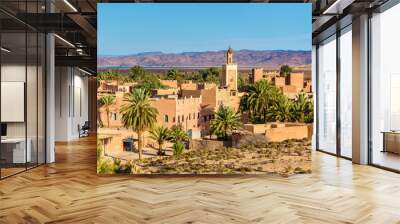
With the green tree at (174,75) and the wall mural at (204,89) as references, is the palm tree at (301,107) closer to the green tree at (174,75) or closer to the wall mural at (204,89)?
the wall mural at (204,89)

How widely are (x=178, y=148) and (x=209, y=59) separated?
162 cm

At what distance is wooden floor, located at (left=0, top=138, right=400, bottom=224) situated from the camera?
14.7 feet

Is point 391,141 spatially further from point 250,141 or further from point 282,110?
point 250,141

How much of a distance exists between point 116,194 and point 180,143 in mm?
1829

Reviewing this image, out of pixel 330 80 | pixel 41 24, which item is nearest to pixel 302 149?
pixel 330 80

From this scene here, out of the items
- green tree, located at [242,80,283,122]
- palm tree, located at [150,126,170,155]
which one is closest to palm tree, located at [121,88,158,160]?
palm tree, located at [150,126,170,155]

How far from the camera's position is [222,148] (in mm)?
7309

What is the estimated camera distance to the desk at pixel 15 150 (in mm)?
7020

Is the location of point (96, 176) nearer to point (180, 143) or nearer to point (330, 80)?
point (180, 143)

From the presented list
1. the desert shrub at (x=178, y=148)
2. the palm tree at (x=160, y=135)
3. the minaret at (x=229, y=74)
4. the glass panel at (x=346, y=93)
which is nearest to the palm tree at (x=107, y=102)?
the palm tree at (x=160, y=135)

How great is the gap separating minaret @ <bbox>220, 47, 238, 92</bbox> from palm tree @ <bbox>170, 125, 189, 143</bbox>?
1054 millimetres

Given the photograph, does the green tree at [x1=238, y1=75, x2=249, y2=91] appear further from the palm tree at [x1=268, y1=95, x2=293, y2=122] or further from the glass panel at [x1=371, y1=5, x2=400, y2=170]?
the glass panel at [x1=371, y1=5, x2=400, y2=170]

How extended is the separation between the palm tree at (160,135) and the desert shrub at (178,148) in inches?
7.7

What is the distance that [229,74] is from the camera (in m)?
7.36
